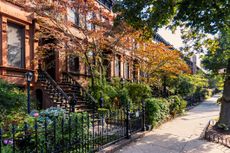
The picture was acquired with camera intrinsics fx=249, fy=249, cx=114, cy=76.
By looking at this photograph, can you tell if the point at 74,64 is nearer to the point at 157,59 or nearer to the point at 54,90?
the point at 54,90

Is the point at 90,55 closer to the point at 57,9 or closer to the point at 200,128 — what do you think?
the point at 57,9

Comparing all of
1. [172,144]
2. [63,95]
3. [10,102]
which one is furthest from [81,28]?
[172,144]

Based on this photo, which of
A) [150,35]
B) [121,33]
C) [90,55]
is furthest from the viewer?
[90,55]

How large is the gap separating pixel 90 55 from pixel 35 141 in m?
9.34

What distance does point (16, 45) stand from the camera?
1130cm

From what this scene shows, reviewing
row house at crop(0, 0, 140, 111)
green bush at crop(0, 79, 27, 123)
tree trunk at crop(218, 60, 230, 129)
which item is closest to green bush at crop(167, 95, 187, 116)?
tree trunk at crop(218, 60, 230, 129)

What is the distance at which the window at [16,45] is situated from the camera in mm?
10992

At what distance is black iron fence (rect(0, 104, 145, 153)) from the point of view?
4.32 m

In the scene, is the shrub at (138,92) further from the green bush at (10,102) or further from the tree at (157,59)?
the green bush at (10,102)

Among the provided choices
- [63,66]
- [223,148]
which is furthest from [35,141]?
[63,66]

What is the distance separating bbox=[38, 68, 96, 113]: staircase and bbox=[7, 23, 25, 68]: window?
4.27 ft

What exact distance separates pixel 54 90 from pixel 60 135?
7.00 meters

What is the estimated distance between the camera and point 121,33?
1176 cm

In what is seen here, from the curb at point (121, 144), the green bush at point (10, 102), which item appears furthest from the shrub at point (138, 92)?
the green bush at point (10, 102)
